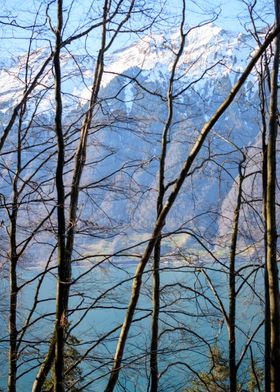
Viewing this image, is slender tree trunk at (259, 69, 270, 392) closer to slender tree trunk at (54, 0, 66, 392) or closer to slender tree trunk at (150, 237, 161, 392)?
slender tree trunk at (150, 237, 161, 392)

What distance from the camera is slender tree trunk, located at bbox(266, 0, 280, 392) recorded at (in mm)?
3672

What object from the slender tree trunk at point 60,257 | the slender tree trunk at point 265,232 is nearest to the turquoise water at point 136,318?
the slender tree trunk at point 60,257

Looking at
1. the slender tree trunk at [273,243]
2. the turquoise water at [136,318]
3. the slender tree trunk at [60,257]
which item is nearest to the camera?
the slender tree trunk at [60,257]

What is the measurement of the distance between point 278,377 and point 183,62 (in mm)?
3761

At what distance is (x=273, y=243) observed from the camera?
396cm

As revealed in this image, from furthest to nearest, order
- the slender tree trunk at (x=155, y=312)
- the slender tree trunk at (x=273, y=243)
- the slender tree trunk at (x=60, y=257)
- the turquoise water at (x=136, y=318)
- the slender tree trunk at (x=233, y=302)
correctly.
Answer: the slender tree trunk at (x=233, y=302) → the slender tree trunk at (x=155, y=312) → the turquoise water at (x=136, y=318) → the slender tree trunk at (x=273, y=243) → the slender tree trunk at (x=60, y=257)

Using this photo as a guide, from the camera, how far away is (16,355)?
13.8 ft

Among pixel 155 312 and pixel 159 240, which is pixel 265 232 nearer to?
pixel 159 240

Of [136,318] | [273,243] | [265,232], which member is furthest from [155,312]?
[273,243]

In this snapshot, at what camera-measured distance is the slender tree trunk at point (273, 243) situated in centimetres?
367

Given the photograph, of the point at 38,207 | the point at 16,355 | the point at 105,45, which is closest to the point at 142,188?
the point at 38,207

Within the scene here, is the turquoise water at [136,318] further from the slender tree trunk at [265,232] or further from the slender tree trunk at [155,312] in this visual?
the slender tree trunk at [265,232]

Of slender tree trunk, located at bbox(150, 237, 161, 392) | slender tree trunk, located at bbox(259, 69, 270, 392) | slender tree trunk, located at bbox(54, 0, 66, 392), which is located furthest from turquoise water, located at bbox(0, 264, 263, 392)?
slender tree trunk, located at bbox(259, 69, 270, 392)

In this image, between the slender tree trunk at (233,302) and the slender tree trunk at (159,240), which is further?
the slender tree trunk at (233,302)
